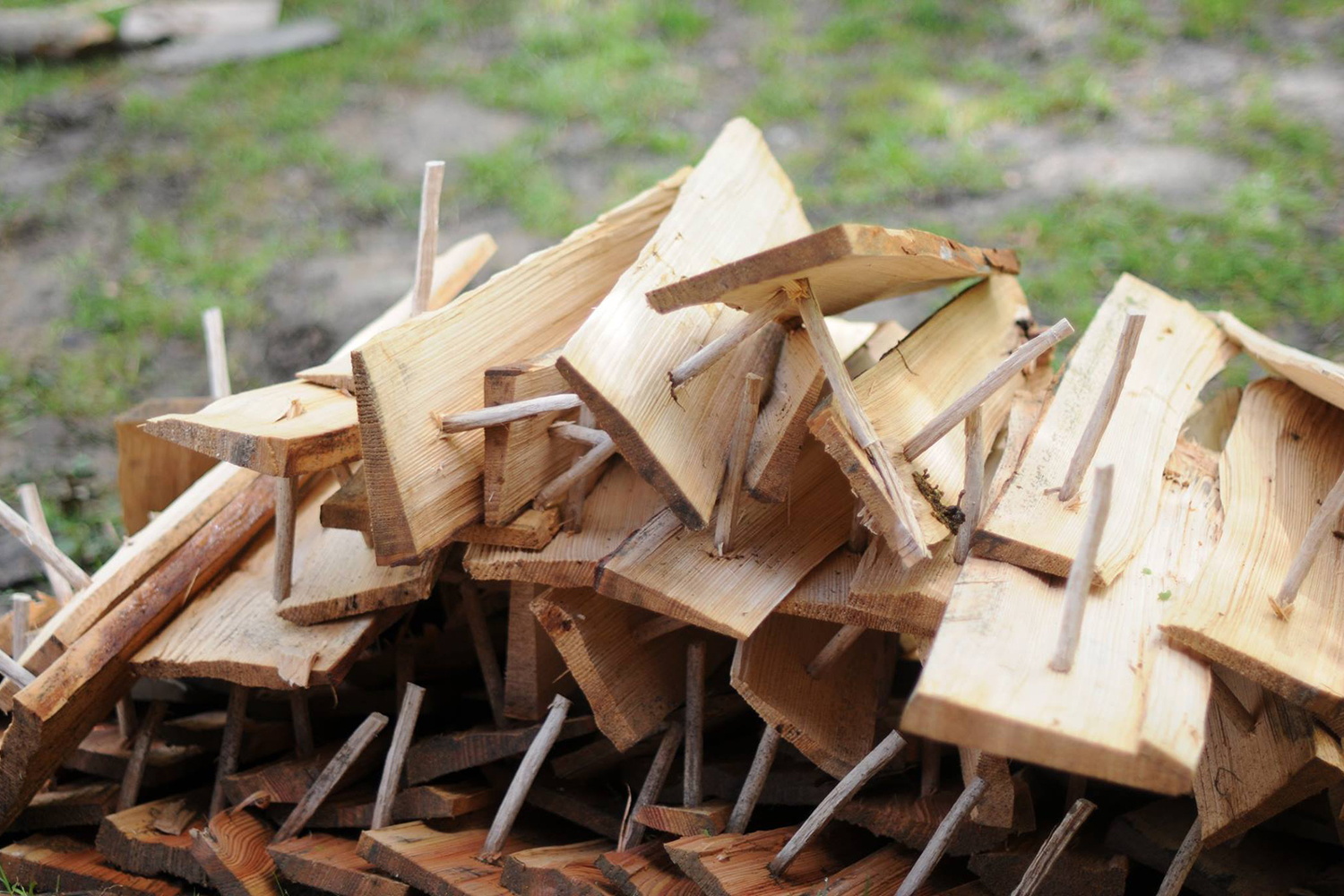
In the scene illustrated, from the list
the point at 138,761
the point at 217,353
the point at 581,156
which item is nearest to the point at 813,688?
the point at 138,761

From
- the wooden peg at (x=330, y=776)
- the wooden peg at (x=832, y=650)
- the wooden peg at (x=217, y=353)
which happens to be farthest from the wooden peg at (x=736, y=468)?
the wooden peg at (x=217, y=353)

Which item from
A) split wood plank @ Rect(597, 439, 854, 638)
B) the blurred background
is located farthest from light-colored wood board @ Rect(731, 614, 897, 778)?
the blurred background

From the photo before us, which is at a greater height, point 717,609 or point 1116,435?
point 1116,435

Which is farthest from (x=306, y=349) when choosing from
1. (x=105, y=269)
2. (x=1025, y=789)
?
(x=1025, y=789)

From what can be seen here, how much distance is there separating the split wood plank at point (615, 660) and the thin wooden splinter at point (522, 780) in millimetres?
79

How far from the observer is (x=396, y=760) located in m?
2.35

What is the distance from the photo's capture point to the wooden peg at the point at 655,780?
2250mm

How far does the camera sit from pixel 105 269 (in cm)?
520

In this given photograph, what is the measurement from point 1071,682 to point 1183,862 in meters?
0.63

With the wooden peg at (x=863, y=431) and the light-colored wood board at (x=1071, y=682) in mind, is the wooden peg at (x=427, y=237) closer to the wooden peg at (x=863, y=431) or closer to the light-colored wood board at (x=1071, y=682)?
the wooden peg at (x=863, y=431)

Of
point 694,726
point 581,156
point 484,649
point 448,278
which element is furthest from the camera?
point 581,156

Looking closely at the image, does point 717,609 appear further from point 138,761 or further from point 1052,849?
point 138,761

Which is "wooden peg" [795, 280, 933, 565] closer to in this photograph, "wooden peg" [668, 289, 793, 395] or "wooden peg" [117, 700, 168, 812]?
"wooden peg" [668, 289, 793, 395]

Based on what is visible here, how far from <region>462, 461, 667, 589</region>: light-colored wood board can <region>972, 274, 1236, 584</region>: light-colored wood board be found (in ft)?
2.28
